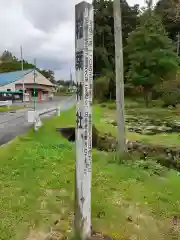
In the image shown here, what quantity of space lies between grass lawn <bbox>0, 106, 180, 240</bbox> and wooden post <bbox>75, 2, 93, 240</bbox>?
698 millimetres

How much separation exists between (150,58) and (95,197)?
24.3 m

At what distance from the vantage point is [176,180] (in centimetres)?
645

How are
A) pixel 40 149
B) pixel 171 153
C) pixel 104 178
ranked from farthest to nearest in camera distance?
pixel 171 153 < pixel 40 149 < pixel 104 178

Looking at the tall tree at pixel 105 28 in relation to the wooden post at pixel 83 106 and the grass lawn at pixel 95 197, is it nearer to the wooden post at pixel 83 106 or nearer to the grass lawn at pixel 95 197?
the grass lawn at pixel 95 197

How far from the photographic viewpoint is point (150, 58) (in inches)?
1087

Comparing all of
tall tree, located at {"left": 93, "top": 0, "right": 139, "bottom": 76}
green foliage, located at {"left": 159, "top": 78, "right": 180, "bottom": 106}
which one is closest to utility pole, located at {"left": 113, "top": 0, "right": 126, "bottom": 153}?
green foliage, located at {"left": 159, "top": 78, "right": 180, "bottom": 106}

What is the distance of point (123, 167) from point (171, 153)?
280 cm

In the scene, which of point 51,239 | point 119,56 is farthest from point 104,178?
point 119,56

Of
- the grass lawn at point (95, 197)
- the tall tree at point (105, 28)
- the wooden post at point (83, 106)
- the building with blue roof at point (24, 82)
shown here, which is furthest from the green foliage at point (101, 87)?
the wooden post at point (83, 106)

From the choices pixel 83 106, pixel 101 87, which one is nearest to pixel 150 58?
pixel 101 87

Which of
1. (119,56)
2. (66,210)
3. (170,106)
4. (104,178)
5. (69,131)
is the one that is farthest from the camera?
(170,106)

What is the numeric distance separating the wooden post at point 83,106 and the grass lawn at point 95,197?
70 centimetres

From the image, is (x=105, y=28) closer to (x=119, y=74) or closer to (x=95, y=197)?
(x=119, y=74)

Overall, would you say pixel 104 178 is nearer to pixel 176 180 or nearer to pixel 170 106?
pixel 176 180
